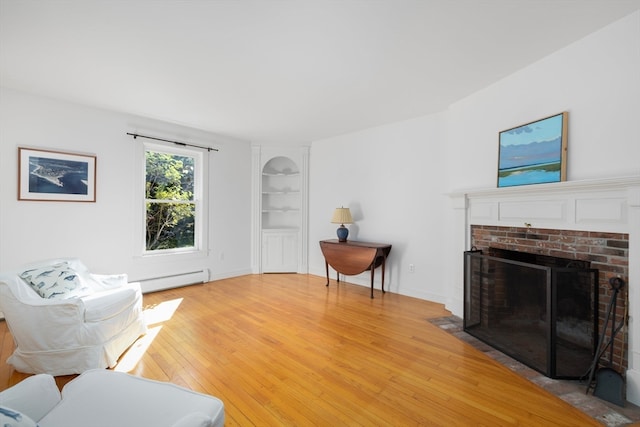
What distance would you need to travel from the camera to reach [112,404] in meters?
1.01

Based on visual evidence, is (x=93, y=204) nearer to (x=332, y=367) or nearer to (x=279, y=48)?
(x=279, y=48)

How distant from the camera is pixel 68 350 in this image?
189 cm

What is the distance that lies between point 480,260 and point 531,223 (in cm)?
52

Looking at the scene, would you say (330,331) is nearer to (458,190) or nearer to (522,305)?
(522,305)

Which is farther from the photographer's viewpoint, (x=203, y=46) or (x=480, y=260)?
(x=480, y=260)

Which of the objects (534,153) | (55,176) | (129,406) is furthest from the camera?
(55,176)

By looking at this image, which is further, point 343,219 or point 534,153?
point 343,219

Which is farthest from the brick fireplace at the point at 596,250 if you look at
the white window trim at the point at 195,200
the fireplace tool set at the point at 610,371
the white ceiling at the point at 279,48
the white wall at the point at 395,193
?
the white window trim at the point at 195,200

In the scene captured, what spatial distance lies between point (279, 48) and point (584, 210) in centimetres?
242

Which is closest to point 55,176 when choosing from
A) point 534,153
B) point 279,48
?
point 279,48

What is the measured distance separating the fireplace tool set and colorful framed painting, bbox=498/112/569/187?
825 millimetres

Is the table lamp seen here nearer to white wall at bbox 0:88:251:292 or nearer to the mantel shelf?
the mantel shelf

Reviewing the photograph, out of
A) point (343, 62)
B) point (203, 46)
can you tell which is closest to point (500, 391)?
point (343, 62)

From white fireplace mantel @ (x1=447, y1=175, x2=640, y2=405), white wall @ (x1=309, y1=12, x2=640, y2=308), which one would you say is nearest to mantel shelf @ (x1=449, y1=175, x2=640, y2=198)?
white fireplace mantel @ (x1=447, y1=175, x2=640, y2=405)
